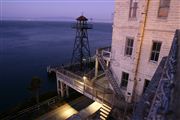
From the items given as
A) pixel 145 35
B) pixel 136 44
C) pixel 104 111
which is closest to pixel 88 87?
pixel 104 111

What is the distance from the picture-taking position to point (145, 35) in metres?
12.1

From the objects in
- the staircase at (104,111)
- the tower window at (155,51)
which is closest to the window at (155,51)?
the tower window at (155,51)

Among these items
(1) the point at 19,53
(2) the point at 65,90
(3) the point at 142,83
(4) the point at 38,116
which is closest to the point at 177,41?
(3) the point at 142,83

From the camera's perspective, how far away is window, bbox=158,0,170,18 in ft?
35.4

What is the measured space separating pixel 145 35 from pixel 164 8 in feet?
7.55

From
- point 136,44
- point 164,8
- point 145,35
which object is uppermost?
point 164,8

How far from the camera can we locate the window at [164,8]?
35.4 ft

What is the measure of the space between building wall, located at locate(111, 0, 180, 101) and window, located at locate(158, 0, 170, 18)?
0.21 metres

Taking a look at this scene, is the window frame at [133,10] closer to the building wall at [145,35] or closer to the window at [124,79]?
the building wall at [145,35]

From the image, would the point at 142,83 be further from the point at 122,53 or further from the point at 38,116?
the point at 38,116

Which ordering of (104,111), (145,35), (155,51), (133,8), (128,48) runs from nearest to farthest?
(155,51)
(145,35)
(133,8)
(128,48)
(104,111)

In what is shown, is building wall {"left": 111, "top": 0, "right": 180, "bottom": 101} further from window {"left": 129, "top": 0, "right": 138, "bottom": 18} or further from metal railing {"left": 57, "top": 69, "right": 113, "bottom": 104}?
metal railing {"left": 57, "top": 69, "right": 113, "bottom": 104}

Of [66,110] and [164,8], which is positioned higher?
[164,8]

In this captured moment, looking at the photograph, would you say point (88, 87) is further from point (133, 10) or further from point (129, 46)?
point (133, 10)
